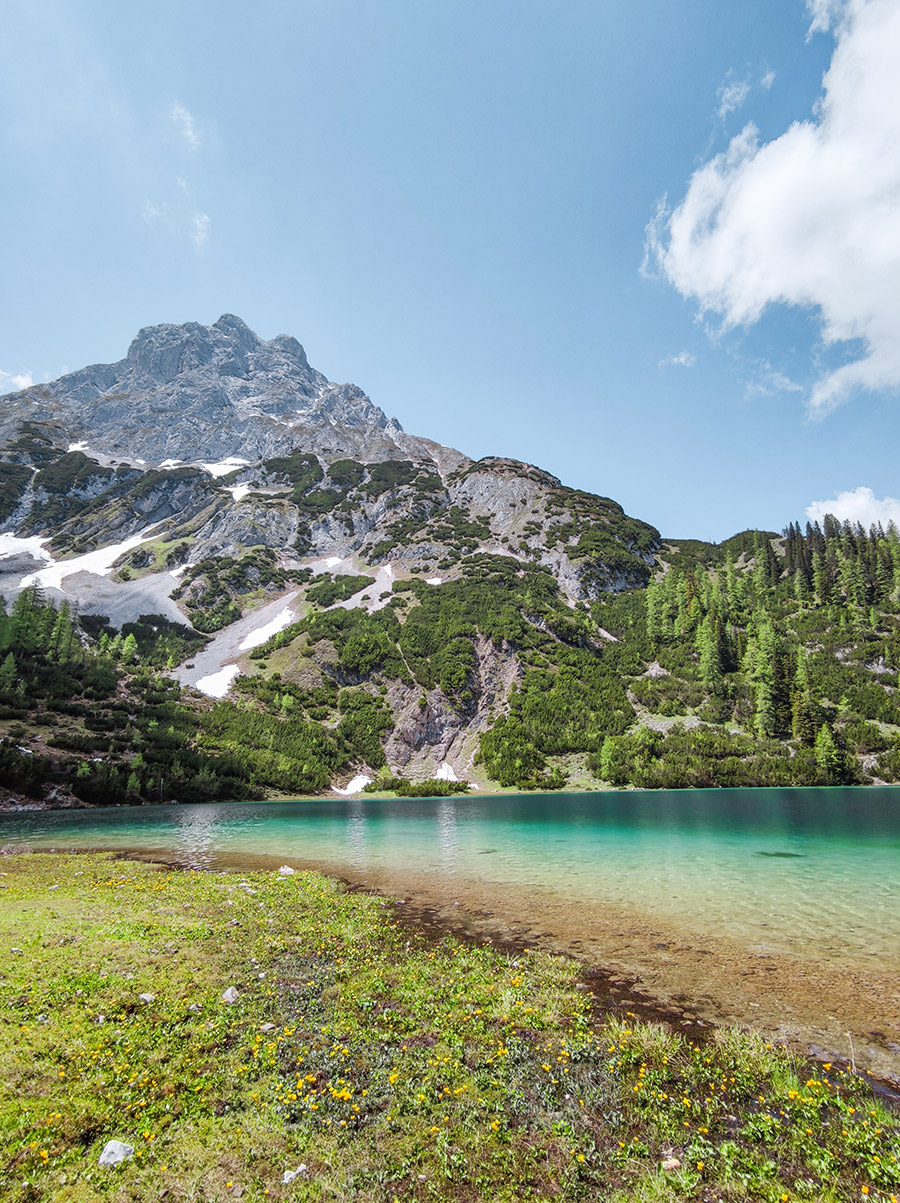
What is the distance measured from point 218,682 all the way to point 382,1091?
11741 centimetres

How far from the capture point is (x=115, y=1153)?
5.36 metres

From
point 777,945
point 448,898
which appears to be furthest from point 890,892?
point 448,898

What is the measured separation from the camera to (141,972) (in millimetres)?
10633

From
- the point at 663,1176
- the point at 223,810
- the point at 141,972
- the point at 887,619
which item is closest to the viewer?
the point at 663,1176

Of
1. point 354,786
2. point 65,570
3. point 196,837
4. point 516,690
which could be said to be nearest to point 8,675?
point 354,786

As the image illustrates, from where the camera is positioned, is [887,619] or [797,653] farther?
[887,619]

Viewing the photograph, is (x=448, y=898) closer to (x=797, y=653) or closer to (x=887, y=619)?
(x=797, y=653)

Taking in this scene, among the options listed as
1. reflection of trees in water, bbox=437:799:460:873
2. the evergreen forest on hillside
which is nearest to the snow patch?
the evergreen forest on hillside

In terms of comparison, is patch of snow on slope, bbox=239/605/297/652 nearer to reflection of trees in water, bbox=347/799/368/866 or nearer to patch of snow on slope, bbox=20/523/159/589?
reflection of trees in water, bbox=347/799/368/866

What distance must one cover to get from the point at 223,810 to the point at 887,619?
139m

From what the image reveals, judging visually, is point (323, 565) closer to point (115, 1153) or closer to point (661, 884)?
point (661, 884)

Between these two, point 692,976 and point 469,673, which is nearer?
point 692,976

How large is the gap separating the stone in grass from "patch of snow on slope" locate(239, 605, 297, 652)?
132682 millimetres

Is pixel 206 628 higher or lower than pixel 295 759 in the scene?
higher
